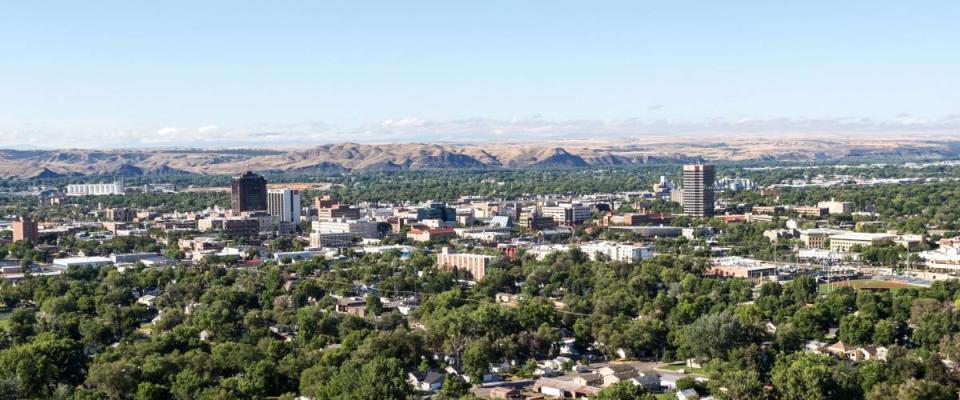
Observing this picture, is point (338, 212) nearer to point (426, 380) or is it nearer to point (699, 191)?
point (699, 191)

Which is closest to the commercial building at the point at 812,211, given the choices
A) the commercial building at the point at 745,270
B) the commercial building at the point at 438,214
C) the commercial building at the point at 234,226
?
Answer: the commercial building at the point at 438,214

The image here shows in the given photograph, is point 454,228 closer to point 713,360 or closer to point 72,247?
point 72,247

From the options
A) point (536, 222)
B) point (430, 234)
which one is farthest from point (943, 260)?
point (536, 222)

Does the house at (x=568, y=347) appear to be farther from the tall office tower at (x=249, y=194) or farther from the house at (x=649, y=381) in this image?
the tall office tower at (x=249, y=194)

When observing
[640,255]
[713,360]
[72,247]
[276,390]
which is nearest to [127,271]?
[72,247]

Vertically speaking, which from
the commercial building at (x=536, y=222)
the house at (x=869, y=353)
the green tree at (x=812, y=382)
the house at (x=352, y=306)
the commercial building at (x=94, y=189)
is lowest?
the commercial building at (x=94, y=189)
